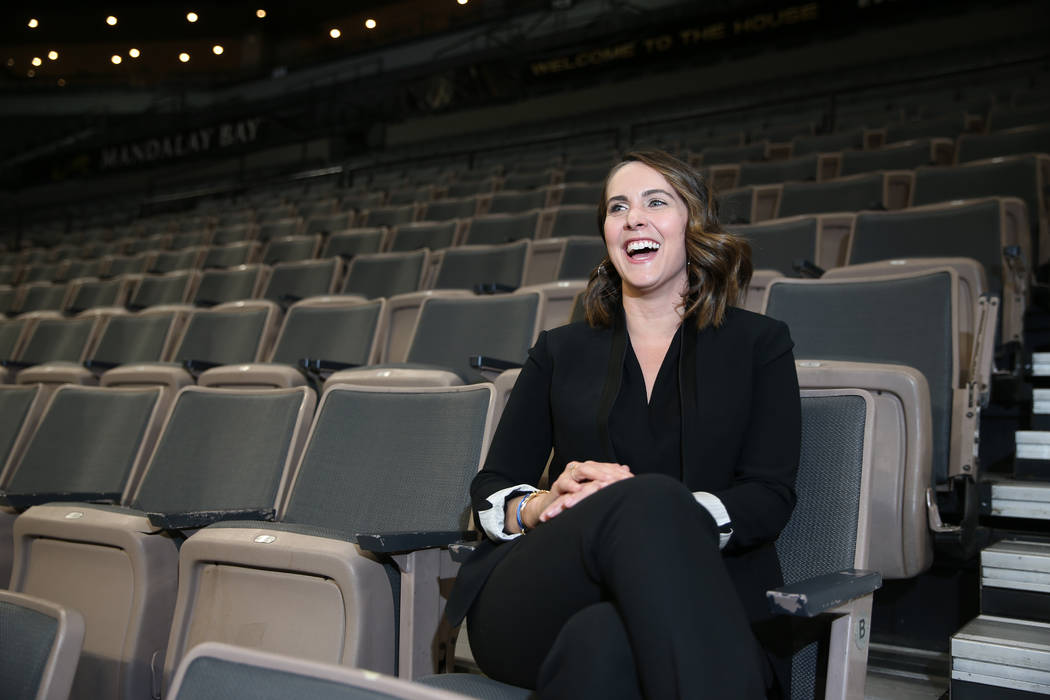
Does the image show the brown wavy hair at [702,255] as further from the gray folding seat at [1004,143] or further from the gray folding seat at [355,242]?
the gray folding seat at [355,242]

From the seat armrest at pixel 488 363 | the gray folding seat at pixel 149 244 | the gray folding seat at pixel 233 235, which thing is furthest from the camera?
the gray folding seat at pixel 149 244

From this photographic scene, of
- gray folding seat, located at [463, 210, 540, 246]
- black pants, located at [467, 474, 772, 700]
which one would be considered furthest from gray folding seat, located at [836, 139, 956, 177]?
black pants, located at [467, 474, 772, 700]

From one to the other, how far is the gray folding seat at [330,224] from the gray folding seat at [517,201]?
0.41 meters

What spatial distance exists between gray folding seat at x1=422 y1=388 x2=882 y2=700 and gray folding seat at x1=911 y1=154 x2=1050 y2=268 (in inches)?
35.6

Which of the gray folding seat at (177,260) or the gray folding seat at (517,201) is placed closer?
the gray folding seat at (517,201)

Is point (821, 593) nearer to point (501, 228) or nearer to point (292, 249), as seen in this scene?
point (501, 228)

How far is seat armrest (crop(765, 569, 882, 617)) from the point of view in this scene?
33 cm

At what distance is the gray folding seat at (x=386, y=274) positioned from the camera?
1.47 metres

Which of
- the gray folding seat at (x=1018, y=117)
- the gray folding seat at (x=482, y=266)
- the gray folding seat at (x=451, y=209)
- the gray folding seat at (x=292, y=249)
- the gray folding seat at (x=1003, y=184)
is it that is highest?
the gray folding seat at (x=1018, y=117)

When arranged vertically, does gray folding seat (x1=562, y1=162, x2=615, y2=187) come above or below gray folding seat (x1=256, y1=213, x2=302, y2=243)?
above

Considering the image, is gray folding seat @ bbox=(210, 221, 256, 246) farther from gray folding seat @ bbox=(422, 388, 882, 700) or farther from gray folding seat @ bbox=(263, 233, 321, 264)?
gray folding seat @ bbox=(422, 388, 882, 700)

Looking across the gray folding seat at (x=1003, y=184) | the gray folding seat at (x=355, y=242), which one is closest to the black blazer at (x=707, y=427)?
the gray folding seat at (x=1003, y=184)

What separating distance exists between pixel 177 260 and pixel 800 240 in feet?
5.85

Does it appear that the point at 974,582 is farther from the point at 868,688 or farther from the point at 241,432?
the point at 241,432
